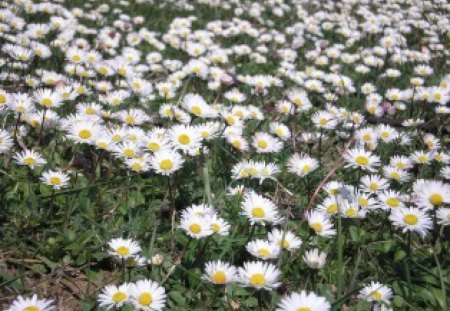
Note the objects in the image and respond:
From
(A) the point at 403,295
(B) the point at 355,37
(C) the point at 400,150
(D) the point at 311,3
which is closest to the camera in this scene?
(A) the point at 403,295

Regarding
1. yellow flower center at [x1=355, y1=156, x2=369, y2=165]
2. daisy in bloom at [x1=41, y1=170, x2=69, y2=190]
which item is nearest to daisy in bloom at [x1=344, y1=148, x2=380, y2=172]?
yellow flower center at [x1=355, y1=156, x2=369, y2=165]

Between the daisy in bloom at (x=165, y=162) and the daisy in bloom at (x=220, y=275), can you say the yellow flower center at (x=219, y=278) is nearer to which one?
the daisy in bloom at (x=220, y=275)

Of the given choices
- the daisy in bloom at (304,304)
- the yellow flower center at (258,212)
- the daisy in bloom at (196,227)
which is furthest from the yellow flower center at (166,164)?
the daisy in bloom at (304,304)

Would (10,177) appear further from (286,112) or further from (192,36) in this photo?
(192,36)

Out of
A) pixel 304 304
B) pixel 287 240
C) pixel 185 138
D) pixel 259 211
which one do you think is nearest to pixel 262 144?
pixel 185 138

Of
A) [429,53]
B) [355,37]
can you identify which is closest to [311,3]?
[355,37]
